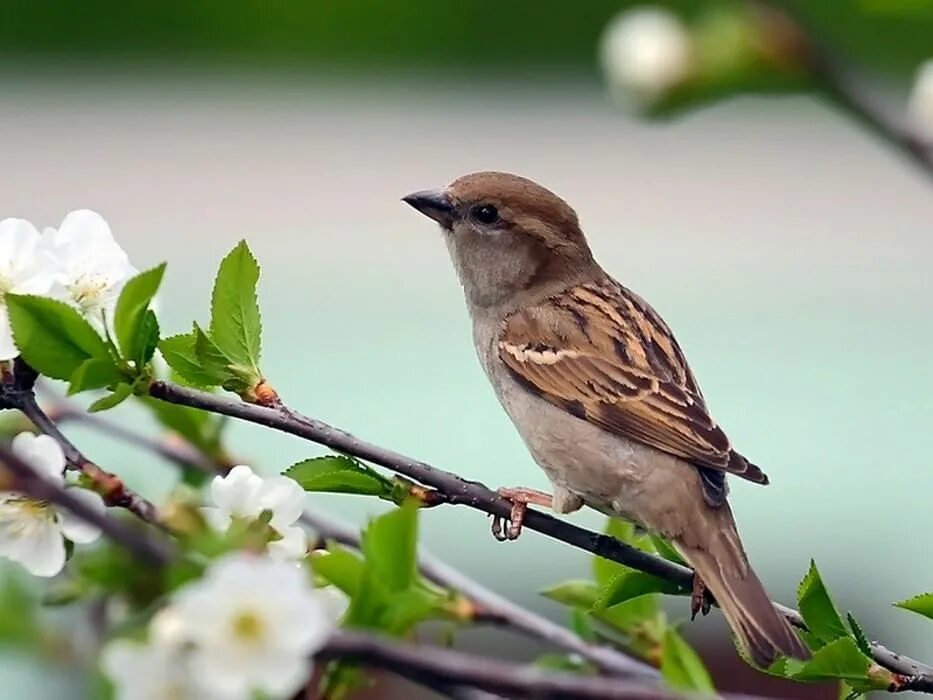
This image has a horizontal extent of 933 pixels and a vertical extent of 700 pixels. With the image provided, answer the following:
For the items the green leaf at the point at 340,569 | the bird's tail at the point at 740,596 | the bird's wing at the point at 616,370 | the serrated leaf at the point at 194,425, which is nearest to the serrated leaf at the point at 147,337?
the green leaf at the point at 340,569

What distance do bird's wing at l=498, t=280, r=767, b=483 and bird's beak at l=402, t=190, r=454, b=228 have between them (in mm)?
221

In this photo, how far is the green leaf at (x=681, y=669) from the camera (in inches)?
50.3

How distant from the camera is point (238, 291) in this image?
5.80 ft

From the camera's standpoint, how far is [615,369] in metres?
2.84

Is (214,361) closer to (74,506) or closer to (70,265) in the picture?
(70,265)

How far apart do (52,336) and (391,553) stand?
0.44 metres

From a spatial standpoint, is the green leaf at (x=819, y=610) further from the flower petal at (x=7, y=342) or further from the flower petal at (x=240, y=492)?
the flower petal at (x=7, y=342)

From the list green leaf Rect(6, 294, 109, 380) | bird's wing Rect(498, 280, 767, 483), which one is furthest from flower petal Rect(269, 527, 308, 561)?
bird's wing Rect(498, 280, 767, 483)

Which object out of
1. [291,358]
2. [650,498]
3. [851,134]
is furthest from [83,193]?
[650,498]

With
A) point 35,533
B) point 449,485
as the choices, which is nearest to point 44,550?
point 35,533

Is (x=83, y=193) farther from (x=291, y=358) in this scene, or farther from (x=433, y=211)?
(x=433, y=211)

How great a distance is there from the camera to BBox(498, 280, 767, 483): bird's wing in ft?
8.57

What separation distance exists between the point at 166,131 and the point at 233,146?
1.68 ft

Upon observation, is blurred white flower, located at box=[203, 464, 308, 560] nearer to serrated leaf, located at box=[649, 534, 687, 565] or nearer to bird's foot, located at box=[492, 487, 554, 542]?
bird's foot, located at box=[492, 487, 554, 542]
